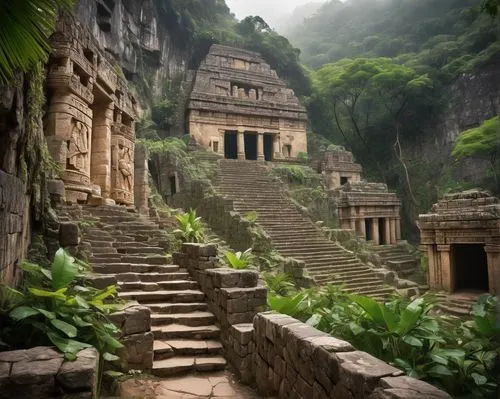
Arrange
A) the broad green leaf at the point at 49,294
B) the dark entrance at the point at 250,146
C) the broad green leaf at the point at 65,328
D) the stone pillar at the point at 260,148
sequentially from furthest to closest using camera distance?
the dark entrance at the point at 250,146 → the stone pillar at the point at 260,148 → the broad green leaf at the point at 49,294 → the broad green leaf at the point at 65,328

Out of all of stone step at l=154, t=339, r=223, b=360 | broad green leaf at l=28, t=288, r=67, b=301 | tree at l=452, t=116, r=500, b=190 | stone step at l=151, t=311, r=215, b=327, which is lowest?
stone step at l=154, t=339, r=223, b=360

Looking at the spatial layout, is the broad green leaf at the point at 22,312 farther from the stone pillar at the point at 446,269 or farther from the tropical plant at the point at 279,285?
the stone pillar at the point at 446,269

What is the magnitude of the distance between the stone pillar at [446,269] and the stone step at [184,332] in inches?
487

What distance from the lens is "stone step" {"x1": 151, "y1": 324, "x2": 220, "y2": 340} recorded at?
5949 mm

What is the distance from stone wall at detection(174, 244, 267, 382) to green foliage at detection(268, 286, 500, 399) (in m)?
1.26

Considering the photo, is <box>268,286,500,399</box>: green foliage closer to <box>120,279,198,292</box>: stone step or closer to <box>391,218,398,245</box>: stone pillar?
<box>120,279,198,292</box>: stone step

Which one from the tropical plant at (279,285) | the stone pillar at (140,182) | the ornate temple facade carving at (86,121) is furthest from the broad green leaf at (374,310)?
the stone pillar at (140,182)

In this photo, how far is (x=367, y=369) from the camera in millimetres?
2617

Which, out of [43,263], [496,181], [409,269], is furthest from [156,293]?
[496,181]

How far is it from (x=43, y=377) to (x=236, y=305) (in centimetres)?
335

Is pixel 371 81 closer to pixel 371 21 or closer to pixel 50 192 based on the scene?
pixel 371 21

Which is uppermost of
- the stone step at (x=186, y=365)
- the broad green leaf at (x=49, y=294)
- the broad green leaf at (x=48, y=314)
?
the broad green leaf at (x=49, y=294)

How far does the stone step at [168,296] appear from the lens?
21.9ft

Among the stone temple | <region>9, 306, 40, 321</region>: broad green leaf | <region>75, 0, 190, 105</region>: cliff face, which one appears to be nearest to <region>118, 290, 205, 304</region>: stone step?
<region>9, 306, 40, 321</region>: broad green leaf
